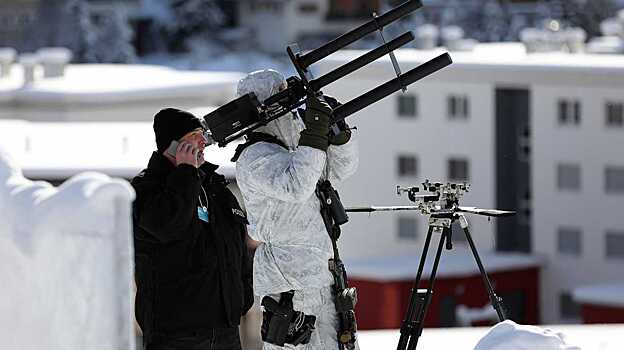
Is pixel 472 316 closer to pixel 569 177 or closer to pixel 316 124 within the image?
pixel 569 177

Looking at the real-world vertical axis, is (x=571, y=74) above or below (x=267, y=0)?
below

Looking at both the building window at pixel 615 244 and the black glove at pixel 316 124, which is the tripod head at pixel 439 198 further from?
the building window at pixel 615 244

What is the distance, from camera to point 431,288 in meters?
6.50

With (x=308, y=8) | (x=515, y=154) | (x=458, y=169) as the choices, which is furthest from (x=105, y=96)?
(x=308, y=8)

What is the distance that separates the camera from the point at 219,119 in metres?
6.09

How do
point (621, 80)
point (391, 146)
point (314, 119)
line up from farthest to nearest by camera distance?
point (391, 146) → point (621, 80) → point (314, 119)

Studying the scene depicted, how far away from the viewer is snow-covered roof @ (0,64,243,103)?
96.6 feet

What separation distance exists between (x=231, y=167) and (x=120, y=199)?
1075 cm

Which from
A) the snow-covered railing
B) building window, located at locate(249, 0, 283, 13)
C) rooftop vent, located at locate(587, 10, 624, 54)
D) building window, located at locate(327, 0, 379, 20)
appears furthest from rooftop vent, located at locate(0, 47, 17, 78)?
building window, located at locate(249, 0, 283, 13)

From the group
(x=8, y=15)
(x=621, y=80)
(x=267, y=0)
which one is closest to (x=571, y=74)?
(x=621, y=80)

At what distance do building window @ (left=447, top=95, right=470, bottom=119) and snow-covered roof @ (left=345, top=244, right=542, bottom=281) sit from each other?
2197mm

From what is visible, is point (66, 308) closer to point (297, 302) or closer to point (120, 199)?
point (120, 199)

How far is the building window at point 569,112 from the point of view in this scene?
28438mm

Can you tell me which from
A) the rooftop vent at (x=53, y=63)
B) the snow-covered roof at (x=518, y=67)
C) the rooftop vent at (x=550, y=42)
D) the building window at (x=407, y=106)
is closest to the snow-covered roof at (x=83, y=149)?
the snow-covered roof at (x=518, y=67)
